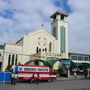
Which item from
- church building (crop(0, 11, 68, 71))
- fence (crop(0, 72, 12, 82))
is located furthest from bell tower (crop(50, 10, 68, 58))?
fence (crop(0, 72, 12, 82))

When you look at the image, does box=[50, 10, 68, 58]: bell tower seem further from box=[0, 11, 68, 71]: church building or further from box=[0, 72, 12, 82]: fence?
box=[0, 72, 12, 82]: fence

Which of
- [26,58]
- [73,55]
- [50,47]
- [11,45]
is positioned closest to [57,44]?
[50,47]

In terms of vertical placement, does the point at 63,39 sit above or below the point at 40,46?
above

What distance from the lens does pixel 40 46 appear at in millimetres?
50250

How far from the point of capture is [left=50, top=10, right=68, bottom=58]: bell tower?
53594 millimetres

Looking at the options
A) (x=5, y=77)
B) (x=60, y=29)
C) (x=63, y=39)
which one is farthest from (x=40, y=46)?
(x=5, y=77)

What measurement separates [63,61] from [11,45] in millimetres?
15645

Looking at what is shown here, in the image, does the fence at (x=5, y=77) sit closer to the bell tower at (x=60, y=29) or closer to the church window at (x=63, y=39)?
the bell tower at (x=60, y=29)

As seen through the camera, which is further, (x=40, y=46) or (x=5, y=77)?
(x=40, y=46)

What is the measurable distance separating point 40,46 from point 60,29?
385 inches

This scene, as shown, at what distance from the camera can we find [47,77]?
2786 centimetres

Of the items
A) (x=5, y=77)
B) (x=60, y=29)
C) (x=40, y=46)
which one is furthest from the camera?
(x=60, y=29)

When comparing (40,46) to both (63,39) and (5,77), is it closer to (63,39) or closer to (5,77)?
(63,39)

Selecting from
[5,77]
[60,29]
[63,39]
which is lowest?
[5,77]
